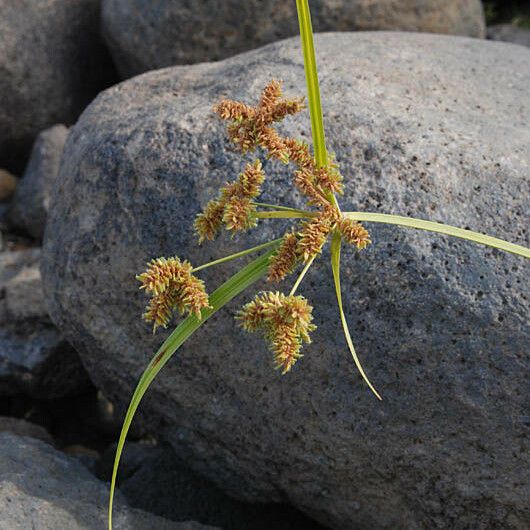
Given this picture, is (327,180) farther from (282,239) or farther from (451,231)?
(451,231)

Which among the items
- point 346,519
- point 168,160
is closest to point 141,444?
point 346,519

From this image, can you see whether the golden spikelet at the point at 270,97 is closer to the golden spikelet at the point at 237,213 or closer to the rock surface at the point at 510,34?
the golden spikelet at the point at 237,213

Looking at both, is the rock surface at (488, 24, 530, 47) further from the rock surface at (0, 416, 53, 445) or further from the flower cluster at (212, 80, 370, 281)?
the flower cluster at (212, 80, 370, 281)

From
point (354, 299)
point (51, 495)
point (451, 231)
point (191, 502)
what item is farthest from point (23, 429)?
point (451, 231)

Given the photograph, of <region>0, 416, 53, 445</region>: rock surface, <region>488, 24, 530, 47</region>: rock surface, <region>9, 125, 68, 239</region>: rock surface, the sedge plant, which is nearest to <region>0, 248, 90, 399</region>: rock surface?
<region>0, 416, 53, 445</region>: rock surface

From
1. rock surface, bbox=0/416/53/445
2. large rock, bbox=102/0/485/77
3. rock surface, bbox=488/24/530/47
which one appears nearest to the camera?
rock surface, bbox=0/416/53/445

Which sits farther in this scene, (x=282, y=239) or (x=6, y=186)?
(x=6, y=186)

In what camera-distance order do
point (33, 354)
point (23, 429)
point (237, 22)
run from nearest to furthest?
point (23, 429)
point (33, 354)
point (237, 22)

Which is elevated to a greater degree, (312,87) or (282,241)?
(312,87)
